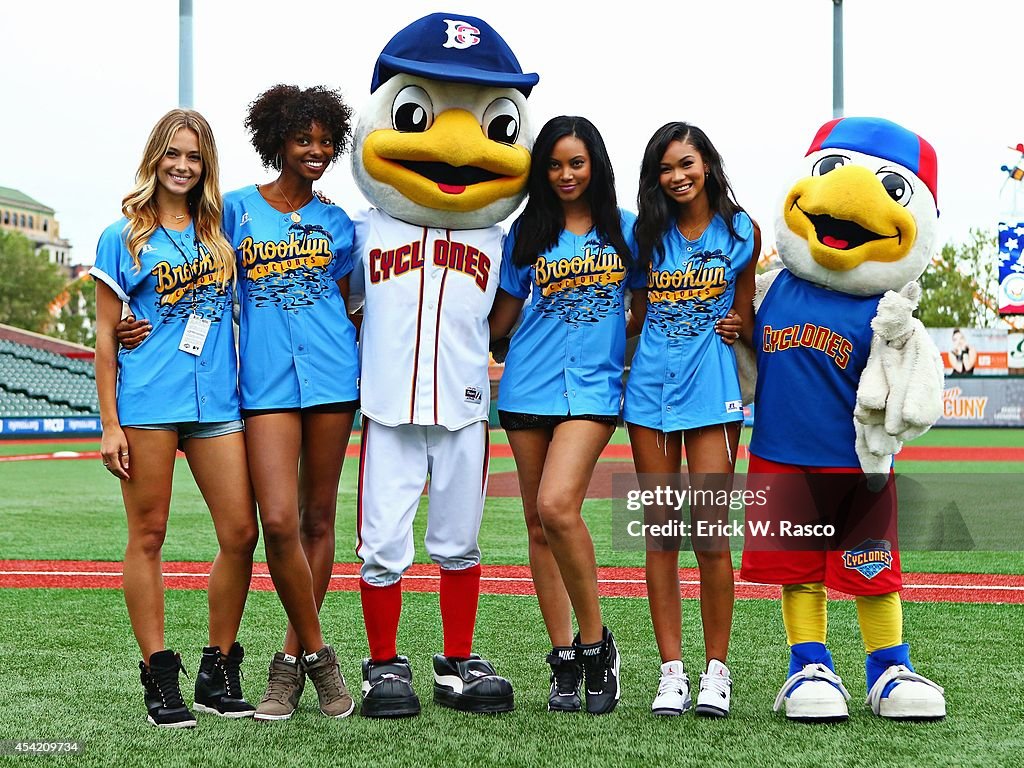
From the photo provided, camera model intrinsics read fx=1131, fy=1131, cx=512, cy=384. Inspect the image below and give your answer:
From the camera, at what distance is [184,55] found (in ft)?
32.0

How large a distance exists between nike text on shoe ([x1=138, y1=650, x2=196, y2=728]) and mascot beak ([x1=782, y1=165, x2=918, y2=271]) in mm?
2675

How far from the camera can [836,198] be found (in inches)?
157

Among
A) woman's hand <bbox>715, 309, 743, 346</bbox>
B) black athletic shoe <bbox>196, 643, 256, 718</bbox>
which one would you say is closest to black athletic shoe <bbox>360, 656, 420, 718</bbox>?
black athletic shoe <bbox>196, 643, 256, 718</bbox>

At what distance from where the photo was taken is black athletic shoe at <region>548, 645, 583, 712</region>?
4047 mm

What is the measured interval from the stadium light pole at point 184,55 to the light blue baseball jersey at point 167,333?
20.2ft

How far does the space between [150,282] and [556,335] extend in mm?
1424

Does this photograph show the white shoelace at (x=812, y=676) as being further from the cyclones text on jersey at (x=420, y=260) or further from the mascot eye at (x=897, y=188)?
the cyclones text on jersey at (x=420, y=260)

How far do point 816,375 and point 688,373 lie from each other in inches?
18.3

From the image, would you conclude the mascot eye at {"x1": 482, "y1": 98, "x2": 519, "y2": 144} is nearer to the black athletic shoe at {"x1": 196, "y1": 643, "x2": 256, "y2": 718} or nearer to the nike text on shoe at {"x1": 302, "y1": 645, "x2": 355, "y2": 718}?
the nike text on shoe at {"x1": 302, "y1": 645, "x2": 355, "y2": 718}

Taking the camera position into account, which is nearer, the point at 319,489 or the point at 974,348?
the point at 319,489

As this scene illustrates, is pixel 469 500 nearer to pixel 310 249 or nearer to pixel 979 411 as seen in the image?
pixel 310 249

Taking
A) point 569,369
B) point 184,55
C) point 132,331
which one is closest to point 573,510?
point 569,369

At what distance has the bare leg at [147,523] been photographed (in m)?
3.83

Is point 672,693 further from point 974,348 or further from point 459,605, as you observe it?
point 974,348
